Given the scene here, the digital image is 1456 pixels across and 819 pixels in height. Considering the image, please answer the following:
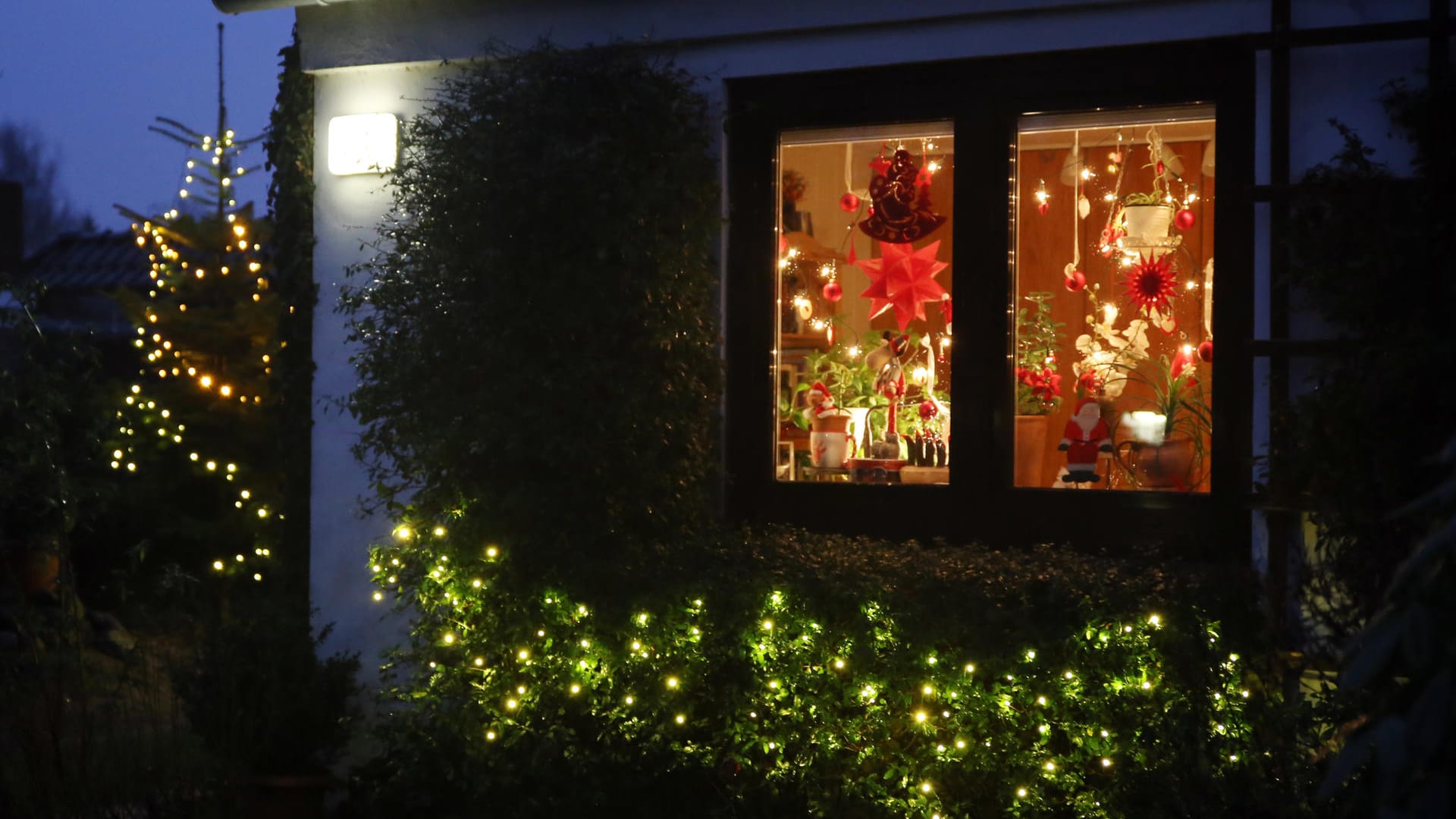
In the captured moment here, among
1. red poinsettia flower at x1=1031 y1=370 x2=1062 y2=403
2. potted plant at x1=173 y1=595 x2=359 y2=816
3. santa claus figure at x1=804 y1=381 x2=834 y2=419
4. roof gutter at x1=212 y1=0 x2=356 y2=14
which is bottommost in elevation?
potted plant at x1=173 y1=595 x2=359 y2=816

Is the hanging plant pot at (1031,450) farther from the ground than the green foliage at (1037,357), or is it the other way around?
the green foliage at (1037,357)

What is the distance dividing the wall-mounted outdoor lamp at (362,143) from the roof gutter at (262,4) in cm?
54

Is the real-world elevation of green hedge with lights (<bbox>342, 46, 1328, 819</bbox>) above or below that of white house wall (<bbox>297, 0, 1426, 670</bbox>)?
below

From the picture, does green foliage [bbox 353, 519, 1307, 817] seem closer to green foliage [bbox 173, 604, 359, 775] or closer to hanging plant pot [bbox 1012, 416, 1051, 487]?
green foliage [bbox 173, 604, 359, 775]

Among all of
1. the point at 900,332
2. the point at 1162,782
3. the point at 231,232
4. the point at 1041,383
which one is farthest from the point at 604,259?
the point at 231,232

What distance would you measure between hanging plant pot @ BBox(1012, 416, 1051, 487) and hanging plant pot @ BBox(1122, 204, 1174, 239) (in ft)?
2.96

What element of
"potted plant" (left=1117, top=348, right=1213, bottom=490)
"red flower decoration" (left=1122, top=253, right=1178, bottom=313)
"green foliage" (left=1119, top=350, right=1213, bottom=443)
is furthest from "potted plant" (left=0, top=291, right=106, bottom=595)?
"red flower decoration" (left=1122, top=253, right=1178, bottom=313)

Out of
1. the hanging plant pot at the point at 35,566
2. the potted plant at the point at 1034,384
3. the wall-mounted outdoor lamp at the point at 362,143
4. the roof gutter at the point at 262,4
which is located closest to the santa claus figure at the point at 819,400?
the potted plant at the point at 1034,384

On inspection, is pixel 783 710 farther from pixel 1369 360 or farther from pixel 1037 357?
pixel 1369 360

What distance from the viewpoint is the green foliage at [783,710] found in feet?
13.1

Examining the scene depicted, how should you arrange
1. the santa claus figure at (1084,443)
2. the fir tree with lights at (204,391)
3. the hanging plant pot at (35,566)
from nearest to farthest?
the santa claus figure at (1084,443), the hanging plant pot at (35,566), the fir tree with lights at (204,391)

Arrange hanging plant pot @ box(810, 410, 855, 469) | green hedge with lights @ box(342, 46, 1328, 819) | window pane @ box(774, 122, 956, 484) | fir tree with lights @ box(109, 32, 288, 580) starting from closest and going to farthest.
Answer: green hedge with lights @ box(342, 46, 1328, 819), window pane @ box(774, 122, 956, 484), hanging plant pot @ box(810, 410, 855, 469), fir tree with lights @ box(109, 32, 288, 580)

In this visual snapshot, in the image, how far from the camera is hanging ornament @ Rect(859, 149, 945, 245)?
223 inches

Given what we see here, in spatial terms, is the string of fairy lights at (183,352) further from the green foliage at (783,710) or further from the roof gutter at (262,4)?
the green foliage at (783,710)
